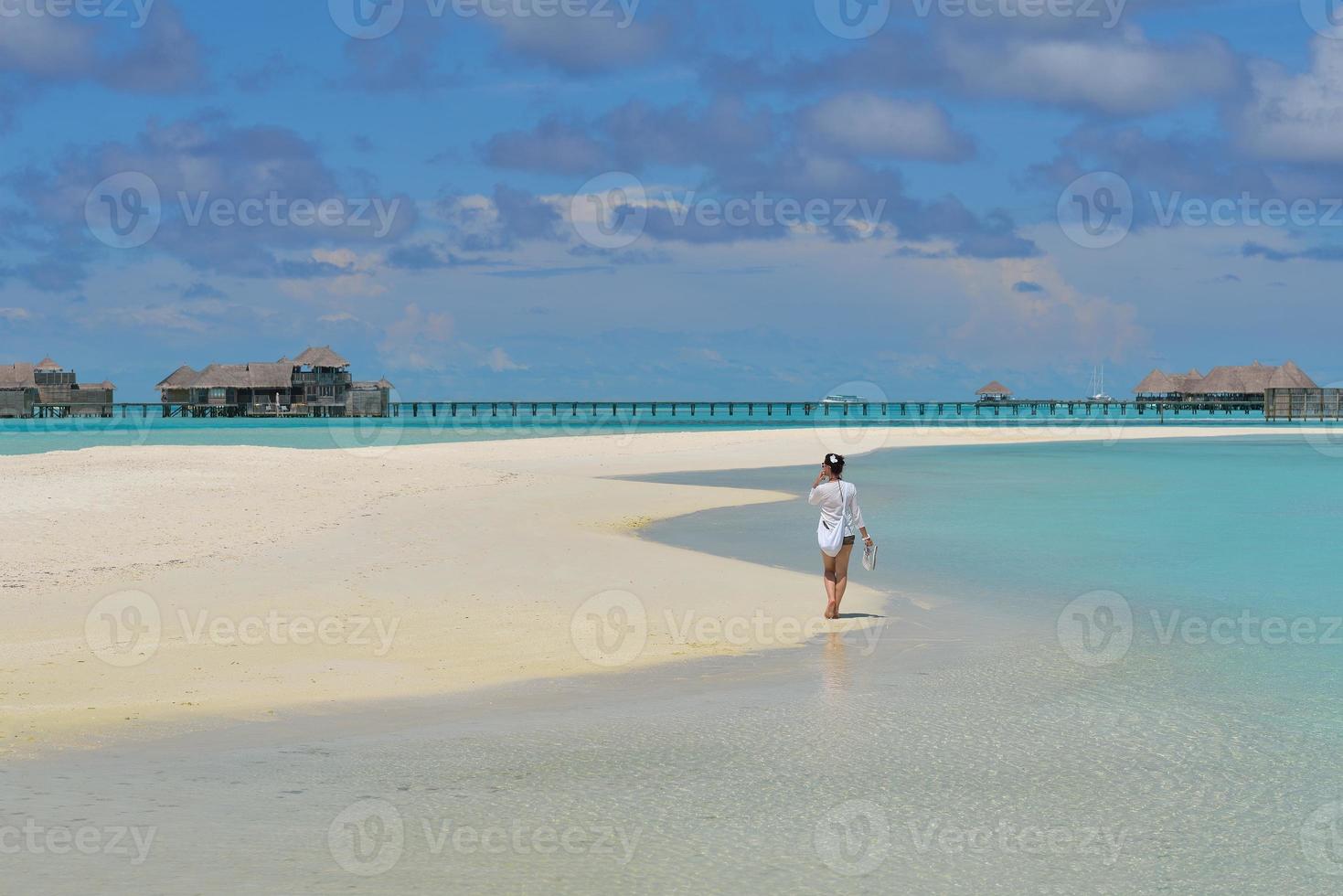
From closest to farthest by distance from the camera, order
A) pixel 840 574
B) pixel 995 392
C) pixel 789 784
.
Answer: pixel 789 784 → pixel 840 574 → pixel 995 392

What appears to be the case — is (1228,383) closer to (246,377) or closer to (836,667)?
(246,377)

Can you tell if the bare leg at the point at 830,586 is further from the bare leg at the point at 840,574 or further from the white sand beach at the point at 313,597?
the white sand beach at the point at 313,597

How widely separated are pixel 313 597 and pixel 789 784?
25.2 ft

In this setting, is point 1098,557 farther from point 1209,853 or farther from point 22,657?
point 22,657

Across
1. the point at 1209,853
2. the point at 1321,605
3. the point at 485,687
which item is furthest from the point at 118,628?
the point at 1321,605

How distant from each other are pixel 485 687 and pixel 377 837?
356cm

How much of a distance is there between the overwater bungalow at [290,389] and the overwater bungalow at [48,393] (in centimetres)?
915

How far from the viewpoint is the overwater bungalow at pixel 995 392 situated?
16488 cm

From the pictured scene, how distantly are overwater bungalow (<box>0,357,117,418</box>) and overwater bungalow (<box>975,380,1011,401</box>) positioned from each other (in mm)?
110177

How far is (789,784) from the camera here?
24.8ft

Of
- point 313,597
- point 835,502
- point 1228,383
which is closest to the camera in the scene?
point 835,502

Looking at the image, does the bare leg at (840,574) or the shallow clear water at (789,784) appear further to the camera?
the bare leg at (840,574)

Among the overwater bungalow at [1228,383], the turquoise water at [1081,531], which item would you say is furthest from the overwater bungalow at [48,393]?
the overwater bungalow at [1228,383]

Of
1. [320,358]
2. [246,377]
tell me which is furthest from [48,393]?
[320,358]
